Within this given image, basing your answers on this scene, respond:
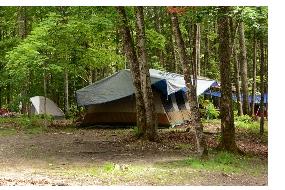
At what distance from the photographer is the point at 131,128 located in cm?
1861

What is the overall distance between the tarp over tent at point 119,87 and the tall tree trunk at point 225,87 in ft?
22.8

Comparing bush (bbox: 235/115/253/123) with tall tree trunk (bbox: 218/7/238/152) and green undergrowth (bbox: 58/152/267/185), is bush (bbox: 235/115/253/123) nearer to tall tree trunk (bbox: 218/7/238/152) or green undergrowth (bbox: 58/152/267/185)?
tall tree trunk (bbox: 218/7/238/152)

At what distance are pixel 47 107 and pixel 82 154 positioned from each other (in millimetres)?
13583

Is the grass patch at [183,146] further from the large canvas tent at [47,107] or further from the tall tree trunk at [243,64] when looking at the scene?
the large canvas tent at [47,107]

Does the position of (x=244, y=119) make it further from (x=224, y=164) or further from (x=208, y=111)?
(x=224, y=164)

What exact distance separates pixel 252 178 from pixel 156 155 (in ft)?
9.99

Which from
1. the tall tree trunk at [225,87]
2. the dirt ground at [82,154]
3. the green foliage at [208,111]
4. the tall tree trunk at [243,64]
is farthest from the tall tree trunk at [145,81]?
the green foliage at [208,111]

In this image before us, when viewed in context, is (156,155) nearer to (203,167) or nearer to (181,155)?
(181,155)

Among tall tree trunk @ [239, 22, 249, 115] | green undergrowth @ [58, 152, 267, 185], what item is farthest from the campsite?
tall tree trunk @ [239, 22, 249, 115]

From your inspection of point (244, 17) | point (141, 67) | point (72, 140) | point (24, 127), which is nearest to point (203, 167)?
point (244, 17)

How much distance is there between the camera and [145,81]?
1322cm

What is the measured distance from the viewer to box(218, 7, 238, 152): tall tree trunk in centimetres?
1093

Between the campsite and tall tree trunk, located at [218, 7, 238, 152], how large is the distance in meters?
0.02

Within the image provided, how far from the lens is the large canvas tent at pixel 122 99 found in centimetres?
1856
